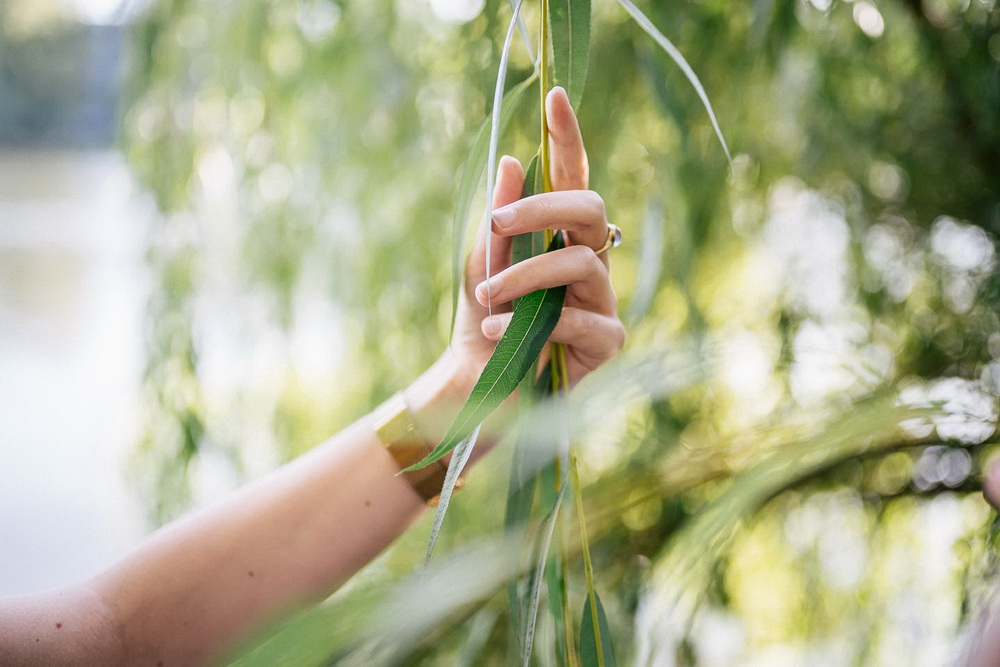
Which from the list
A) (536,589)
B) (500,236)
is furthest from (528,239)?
(536,589)

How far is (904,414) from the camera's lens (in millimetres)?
378

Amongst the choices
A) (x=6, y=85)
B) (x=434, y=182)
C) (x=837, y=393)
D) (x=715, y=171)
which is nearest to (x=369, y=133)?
(x=434, y=182)

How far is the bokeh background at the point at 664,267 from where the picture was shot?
0.62 meters

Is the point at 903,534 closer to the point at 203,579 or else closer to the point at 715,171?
the point at 715,171

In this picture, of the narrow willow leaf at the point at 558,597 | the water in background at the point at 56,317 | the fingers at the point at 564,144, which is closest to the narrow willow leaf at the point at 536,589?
the narrow willow leaf at the point at 558,597

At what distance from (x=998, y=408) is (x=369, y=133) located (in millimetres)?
634

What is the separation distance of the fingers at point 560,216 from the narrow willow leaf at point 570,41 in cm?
5

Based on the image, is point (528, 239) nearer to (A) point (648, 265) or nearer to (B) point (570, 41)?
(B) point (570, 41)

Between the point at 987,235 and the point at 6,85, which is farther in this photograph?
the point at 6,85

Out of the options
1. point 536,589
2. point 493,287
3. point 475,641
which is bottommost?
point 475,641

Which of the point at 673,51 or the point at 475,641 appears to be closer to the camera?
the point at 673,51

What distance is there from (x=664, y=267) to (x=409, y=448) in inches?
17.0

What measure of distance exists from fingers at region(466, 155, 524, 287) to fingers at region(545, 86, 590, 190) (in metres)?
0.02

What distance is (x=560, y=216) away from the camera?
31 centimetres
